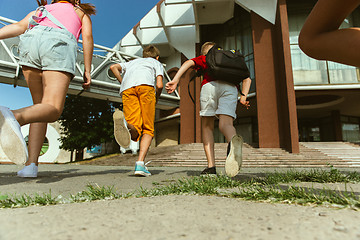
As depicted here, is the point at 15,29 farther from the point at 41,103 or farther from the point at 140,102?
the point at 140,102

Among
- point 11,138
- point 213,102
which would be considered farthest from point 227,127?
point 11,138

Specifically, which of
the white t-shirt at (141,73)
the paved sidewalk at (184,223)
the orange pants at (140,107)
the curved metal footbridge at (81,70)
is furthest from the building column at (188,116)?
the paved sidewalk at (184,223)

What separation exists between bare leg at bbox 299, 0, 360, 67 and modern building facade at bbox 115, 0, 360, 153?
7.89m

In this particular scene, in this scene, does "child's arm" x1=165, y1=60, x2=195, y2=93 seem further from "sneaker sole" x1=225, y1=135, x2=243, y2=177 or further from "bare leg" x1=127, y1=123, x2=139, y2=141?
"sneaker sole" x1=225, y1=135, x2=243, y2=177

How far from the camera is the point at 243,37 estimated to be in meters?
13.4

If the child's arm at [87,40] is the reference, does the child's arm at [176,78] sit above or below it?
below

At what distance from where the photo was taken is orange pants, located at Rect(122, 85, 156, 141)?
3.13 meters

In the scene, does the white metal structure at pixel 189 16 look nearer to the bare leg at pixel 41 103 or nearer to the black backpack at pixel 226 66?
the black backpack at pixel 226 66

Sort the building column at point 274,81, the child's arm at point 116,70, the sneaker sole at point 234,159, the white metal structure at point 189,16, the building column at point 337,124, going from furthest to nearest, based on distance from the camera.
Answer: the building column at point 337,124, the white metal structure at point 189,16, the building column at point 274,81, the child's arm at point 116,70, the sneaker sole at point 234,159

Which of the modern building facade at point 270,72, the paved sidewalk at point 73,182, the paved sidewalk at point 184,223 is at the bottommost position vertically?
the paved sidewalk at point 73,182

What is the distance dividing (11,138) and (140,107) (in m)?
1.75

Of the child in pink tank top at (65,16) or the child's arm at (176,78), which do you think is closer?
the child in pink tank top at (65,16)

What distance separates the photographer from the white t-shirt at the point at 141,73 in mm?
3184

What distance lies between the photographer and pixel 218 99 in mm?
2852
